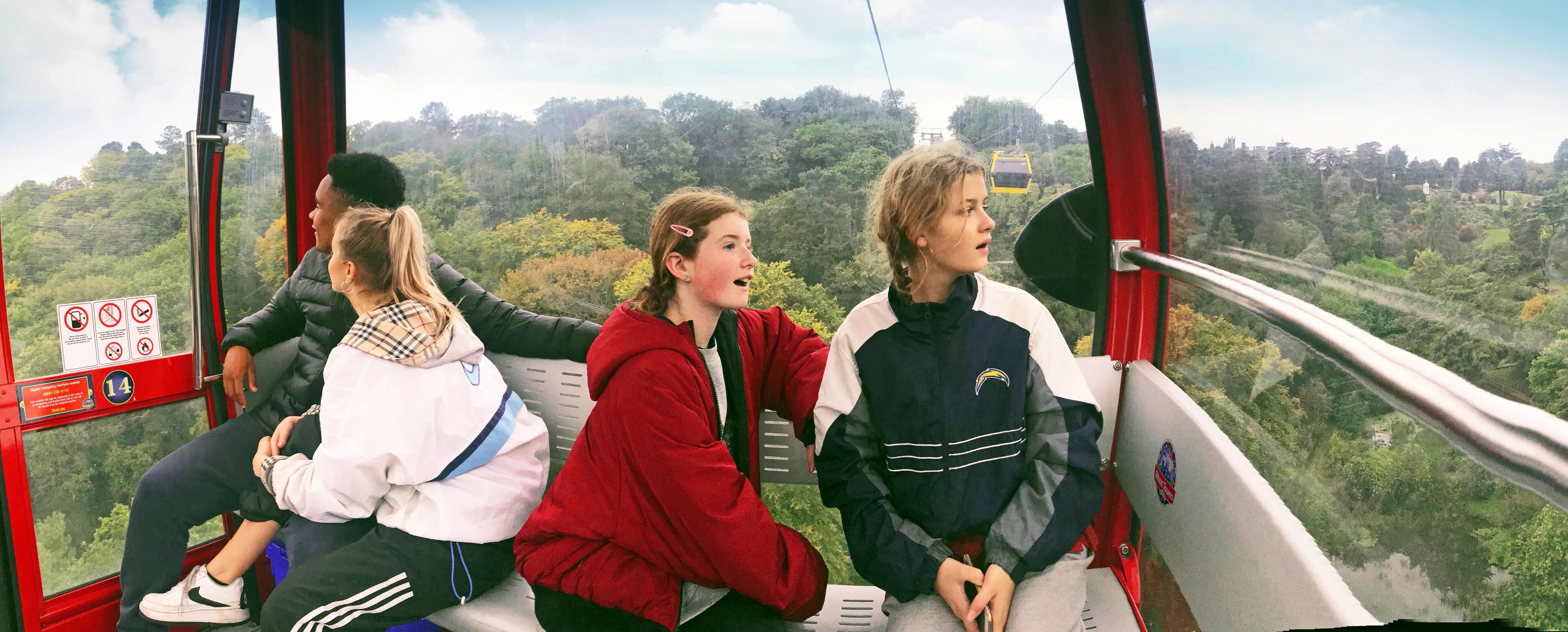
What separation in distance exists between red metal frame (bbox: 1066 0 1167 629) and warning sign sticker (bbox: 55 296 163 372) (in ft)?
8.73

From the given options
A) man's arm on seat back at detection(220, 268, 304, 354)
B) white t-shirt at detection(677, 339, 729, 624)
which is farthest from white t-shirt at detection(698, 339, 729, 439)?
man's arm on seat back at detection(220, 268, 304, 354)

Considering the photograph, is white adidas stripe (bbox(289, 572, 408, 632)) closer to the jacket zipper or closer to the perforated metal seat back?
the perforated metal seat back

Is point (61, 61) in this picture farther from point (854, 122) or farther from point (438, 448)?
point (854, 122)

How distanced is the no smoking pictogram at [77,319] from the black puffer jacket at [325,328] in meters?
0.34

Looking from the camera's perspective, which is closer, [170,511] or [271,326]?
[170,511]

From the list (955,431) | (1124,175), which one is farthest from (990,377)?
(1124,175)

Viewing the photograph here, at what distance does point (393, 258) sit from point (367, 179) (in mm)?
434

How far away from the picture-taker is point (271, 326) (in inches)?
97.4

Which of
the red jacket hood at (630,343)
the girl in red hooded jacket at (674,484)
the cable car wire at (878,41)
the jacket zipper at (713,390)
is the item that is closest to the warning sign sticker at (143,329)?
the girl in red hooded jacket at (674,484)

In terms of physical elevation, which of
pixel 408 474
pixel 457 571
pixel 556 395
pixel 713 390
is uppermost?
pixel 713 390

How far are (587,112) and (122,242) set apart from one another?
1371 mm

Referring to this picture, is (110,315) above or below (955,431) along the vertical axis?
above

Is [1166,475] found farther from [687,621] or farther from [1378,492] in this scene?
[687,621]

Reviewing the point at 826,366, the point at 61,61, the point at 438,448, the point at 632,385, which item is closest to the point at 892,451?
the point at 826,366
